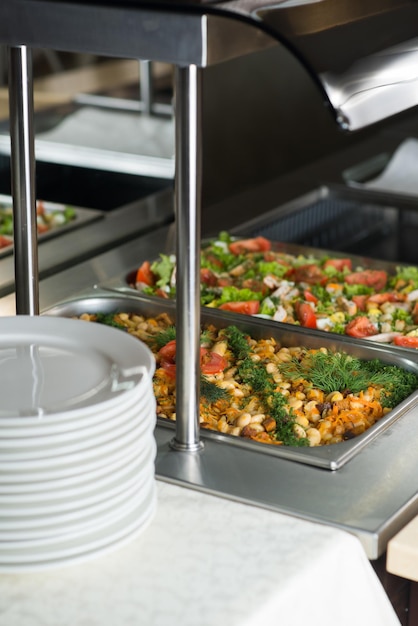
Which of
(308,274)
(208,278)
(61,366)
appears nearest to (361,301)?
(308,274)

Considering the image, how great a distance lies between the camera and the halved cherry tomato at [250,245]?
6.56ft

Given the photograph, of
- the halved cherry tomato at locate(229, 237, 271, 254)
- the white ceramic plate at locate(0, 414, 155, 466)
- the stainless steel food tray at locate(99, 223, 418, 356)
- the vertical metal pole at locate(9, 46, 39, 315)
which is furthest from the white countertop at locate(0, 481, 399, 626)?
the halved cherry tomato at locate(229, 237, 271, 254)

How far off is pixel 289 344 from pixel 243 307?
A: 17cm

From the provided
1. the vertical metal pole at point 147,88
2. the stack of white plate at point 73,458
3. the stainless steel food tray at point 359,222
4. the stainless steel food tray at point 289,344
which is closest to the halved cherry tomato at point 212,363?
the stainless steel food tray at point 289,344

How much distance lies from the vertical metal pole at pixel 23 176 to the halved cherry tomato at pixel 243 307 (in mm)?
465

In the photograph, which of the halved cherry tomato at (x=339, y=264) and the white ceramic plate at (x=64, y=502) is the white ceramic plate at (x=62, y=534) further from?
the halved cherry tomato at (x=339, y=264)

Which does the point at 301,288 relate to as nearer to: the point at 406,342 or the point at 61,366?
the point at 406,342

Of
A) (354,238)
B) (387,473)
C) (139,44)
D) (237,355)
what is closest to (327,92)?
(139,44)

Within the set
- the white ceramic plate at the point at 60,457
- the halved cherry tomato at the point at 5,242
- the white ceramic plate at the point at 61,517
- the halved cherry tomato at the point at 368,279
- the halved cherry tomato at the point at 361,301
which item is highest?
the white ceramic plate at the point at 60,457

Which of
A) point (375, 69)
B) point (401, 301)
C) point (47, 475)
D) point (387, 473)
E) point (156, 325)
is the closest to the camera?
point (47, 475)

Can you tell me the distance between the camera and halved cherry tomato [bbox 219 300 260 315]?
1.68 metres

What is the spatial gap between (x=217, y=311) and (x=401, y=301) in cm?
36

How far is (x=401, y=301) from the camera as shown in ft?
5.83

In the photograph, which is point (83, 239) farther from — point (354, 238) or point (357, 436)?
point (357, 436)
